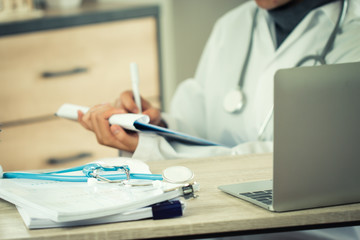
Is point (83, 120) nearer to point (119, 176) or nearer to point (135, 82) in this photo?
point (135, 82)

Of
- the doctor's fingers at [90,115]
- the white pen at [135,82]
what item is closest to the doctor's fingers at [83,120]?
the doctor's fingers at [90,115]

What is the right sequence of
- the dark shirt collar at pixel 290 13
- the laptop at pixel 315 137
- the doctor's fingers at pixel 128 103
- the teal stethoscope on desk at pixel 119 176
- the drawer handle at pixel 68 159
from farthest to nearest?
1. the drawer handle at pixel 68 159
2. the dark shirt collar at pixel 290 13
3. the doctor's fingers at pixel 128 103
4. the teal stethoscope on desk at pixel 119 176
5. the laptop at pixel 315 137

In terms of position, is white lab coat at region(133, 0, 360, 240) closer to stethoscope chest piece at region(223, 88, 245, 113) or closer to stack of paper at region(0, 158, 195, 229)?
stethoscope chest piece at region(223, 88, 245, 113)

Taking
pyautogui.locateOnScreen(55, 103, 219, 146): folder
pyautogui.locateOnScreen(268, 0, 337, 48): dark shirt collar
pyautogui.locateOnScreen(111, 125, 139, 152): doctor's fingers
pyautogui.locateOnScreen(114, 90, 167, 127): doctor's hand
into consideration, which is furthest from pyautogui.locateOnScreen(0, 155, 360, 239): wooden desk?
pyautogui.locateOnScreen(268, 0, 337, 48): dark shirt collar

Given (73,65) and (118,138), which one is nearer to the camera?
(118,138)

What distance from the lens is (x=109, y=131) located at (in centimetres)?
94

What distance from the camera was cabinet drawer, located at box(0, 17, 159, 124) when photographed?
1948 mm

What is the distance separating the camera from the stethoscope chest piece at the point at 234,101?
4.08ft

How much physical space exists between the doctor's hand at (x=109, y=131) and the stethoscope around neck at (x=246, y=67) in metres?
0.32

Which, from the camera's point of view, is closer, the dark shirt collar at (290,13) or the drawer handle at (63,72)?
the dark shirt collar at (290,13)

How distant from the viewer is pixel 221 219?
23.1 inches

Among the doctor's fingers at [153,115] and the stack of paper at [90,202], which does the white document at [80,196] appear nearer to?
the stack of paper at [90,202]

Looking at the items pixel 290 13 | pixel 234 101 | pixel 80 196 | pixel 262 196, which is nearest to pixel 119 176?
pixel 80 196

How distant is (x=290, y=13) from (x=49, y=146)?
120cm
